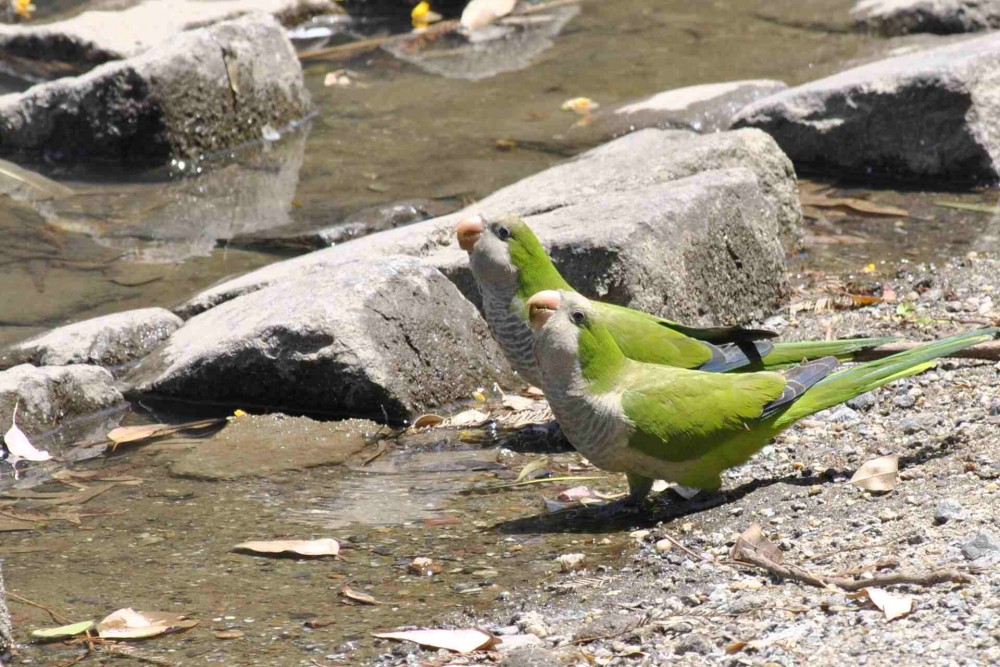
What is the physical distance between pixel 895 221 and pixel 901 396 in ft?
8.97

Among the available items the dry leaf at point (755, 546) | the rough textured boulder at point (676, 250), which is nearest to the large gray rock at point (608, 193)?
the rough textured boulder at point (676, 250)

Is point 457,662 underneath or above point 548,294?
underneath

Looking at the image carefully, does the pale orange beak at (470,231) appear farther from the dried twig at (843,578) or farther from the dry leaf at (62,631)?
the dry leaf at (62,631)

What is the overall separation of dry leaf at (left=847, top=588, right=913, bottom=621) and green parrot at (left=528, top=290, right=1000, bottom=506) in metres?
0.84

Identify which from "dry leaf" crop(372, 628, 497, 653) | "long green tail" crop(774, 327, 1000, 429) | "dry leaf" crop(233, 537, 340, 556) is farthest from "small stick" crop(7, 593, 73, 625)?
"long green tail" crop(774, 327, 1000, 429)

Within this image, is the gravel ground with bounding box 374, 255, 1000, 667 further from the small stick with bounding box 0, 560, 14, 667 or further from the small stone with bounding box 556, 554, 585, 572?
the small stick with bounding box 0, 560, 14, 667

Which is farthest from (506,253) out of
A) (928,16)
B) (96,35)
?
(928,16)

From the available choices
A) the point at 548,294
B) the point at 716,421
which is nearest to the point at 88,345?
the point at 548,294

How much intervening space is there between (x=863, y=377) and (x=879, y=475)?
0.32 m

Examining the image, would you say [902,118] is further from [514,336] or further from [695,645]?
[695,645]

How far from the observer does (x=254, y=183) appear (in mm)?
8609

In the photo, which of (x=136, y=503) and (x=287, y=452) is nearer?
(x=136, y=503)

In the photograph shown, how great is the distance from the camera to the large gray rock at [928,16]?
33.8 feet

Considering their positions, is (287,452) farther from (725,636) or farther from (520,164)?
(520,164)
